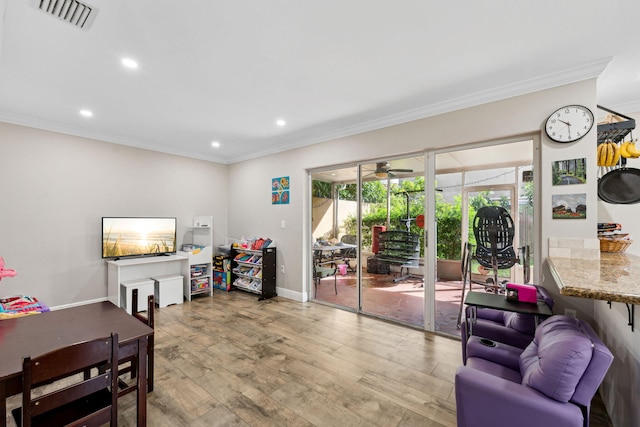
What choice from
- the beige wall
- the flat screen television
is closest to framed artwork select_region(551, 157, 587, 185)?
the flat screen television

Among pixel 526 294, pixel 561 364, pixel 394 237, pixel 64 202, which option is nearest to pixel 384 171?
pixel 394 237

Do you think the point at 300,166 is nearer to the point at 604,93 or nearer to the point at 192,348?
the point at 192,348

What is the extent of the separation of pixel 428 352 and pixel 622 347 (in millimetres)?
1463

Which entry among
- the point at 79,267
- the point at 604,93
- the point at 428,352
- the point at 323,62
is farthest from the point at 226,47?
the point at 79,267

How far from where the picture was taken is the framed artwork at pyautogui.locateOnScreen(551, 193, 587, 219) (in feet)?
7.79

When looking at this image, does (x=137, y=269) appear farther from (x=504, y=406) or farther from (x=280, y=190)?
(x=504, y=406)

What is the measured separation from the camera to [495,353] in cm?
178

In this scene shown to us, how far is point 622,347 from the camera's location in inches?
65.9

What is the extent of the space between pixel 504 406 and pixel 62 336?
7.93 feet

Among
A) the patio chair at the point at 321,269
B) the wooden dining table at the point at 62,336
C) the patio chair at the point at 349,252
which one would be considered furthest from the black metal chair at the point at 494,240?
the wooden dining table at the point at 62,336

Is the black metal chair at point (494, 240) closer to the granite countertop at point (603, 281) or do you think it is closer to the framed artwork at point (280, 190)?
the granite countertop at point (603, 281)

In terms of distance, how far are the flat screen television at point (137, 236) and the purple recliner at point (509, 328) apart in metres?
4.49

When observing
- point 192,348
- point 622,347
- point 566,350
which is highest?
point 566,350

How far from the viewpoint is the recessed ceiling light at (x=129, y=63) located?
2.28m
